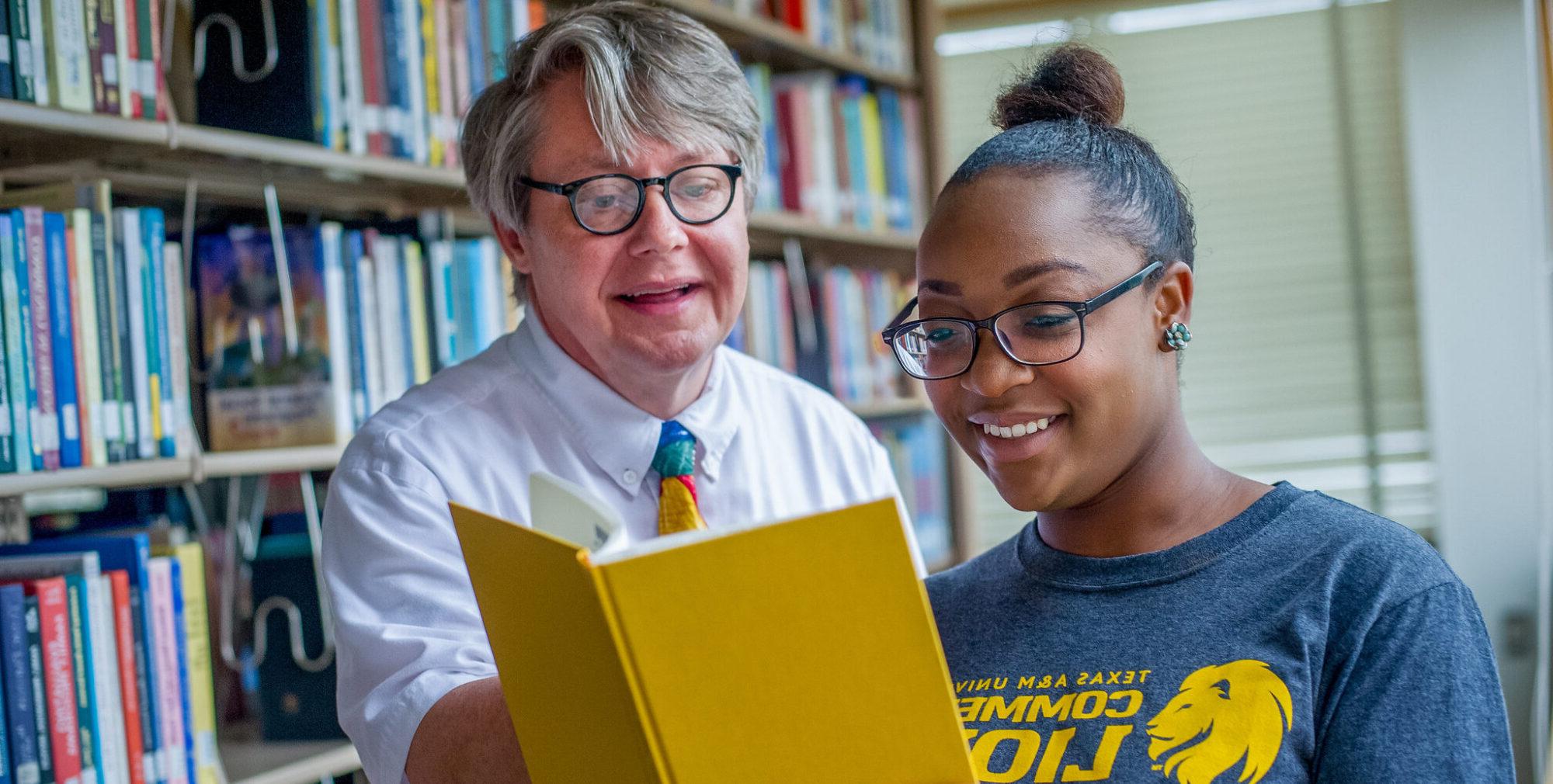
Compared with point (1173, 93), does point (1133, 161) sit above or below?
below

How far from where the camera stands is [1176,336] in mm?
967

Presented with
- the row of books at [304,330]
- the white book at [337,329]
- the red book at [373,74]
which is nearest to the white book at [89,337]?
the row of books at [304,330]

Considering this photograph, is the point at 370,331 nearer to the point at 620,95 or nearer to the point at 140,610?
the point at 140,610

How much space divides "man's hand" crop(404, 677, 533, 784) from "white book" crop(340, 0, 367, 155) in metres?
1.03

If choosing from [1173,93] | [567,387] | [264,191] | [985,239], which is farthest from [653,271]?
[1173,93]

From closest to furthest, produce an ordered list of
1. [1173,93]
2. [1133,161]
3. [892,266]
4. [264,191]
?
1. [1133,161]
2. [264,191]
3. [892,266]
4. [1173,93]

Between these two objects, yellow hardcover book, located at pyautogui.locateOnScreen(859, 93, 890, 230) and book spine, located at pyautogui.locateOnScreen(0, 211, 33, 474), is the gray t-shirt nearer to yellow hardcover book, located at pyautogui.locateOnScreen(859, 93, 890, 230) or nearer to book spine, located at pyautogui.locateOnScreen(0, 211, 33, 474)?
book spine, located at pyautogui.locateOnScreen(0, 211, 33, 474)

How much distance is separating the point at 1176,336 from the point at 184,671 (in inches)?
51.2

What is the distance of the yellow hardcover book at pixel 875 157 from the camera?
9.86 ft

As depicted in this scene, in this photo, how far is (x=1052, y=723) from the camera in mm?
912

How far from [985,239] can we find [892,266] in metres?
2.33

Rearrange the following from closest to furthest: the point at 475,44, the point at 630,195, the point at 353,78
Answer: the point at 630,195, the point at 353,78, the point at 475,44

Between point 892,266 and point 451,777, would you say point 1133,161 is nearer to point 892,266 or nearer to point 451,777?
point 451,777

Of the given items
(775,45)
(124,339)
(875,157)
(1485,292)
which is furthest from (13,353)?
(1485,292)
